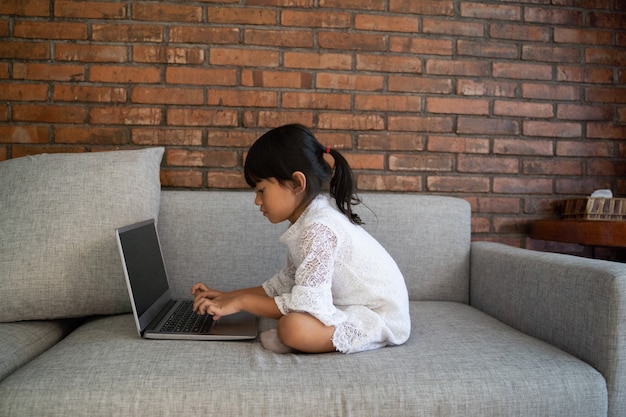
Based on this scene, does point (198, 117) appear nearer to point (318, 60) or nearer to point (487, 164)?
point (318, 60)

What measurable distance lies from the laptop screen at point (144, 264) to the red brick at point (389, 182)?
2.90 ft

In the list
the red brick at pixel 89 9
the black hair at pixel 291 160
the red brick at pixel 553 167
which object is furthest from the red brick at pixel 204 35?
the red brick at pixel 553 167

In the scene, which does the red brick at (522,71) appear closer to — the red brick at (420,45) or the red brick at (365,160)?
the red brick at (420,45)

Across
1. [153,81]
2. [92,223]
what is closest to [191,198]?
[92,223]

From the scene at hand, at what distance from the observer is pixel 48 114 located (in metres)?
1.91

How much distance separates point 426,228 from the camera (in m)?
1.81

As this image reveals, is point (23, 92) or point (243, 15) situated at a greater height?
point (243, 15)

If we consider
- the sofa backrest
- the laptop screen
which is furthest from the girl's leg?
the sofa backrest

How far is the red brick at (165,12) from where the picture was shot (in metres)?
1.92

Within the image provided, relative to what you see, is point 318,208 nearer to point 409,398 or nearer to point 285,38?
point 409,398

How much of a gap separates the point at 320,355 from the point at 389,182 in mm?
1040

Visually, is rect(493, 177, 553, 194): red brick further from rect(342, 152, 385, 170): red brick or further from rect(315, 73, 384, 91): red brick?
rect(315, 73, 384, 91): red brick

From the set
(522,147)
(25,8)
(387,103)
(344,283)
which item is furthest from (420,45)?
(25,8)

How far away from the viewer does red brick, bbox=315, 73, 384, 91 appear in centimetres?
199
